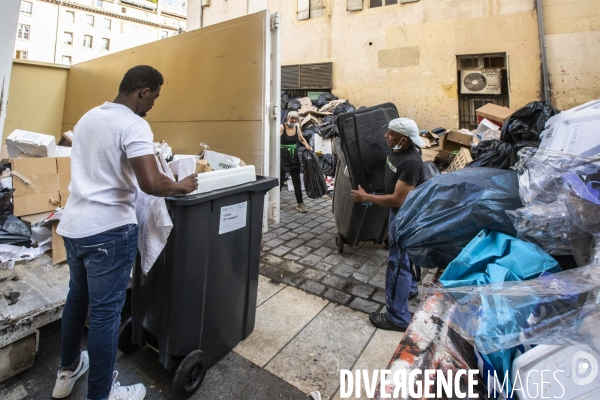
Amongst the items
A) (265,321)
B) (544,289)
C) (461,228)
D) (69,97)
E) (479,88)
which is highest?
(479,88)

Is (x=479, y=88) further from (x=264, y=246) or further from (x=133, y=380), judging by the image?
(x=133, y=380)

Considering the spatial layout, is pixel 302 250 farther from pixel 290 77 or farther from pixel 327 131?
pixel 290 77

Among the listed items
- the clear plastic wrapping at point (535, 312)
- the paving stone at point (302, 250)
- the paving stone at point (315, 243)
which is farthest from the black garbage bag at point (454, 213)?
the paving stone at point (315, 243)

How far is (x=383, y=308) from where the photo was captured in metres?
2.66

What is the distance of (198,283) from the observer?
1792 mm

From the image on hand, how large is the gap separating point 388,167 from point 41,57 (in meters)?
49.2

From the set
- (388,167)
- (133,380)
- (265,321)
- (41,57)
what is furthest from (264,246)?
(41,57)

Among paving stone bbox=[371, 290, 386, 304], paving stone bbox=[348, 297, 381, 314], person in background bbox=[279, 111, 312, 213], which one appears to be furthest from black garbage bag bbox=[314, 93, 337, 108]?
paving stone bbox=[348, 297, 381, 314]

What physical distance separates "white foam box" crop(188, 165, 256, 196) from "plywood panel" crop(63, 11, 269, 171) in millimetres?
2019

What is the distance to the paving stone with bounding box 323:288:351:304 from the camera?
2.82 metres

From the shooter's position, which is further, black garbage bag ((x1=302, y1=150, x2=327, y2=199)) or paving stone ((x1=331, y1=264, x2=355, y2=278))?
black garbage bag ((x1=302, y1=150, x2=327, y2=199))

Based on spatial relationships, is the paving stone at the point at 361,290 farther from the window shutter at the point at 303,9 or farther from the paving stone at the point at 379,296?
the window shutter at the point at 303,9

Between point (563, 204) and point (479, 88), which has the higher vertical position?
point (479, 88)

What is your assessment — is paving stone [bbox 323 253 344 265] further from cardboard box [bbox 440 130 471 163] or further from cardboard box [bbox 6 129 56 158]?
cardboard box [bbox 440 130 471 163]
